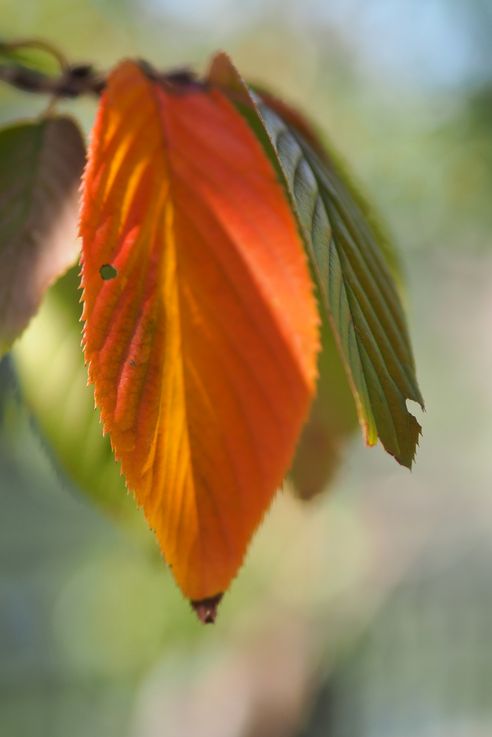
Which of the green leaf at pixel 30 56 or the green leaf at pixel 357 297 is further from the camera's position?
the green leaf at pixel 30 56

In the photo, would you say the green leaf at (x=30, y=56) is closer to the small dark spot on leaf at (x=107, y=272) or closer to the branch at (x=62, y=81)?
the branch at (x=62, y=81)

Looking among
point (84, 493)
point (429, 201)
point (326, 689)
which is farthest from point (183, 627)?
point (84, 493)

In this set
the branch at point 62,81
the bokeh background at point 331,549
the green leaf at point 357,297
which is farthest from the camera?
the bokeh background at point 331,549

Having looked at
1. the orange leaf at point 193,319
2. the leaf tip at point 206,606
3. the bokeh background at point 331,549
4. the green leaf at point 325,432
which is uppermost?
the orange leaf at point 193,319

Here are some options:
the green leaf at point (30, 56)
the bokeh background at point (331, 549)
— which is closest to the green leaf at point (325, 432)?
the green leaf at point (30, 56)

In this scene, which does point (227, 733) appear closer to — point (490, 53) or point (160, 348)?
point (490, 53)

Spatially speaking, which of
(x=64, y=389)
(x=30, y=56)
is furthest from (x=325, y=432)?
(x=30, y=56)

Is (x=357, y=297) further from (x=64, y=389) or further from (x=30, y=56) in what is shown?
(x=30, y=56)

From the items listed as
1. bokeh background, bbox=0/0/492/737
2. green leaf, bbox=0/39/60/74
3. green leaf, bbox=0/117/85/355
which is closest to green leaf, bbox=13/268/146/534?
green leaf, bbox=0/117/85/355
